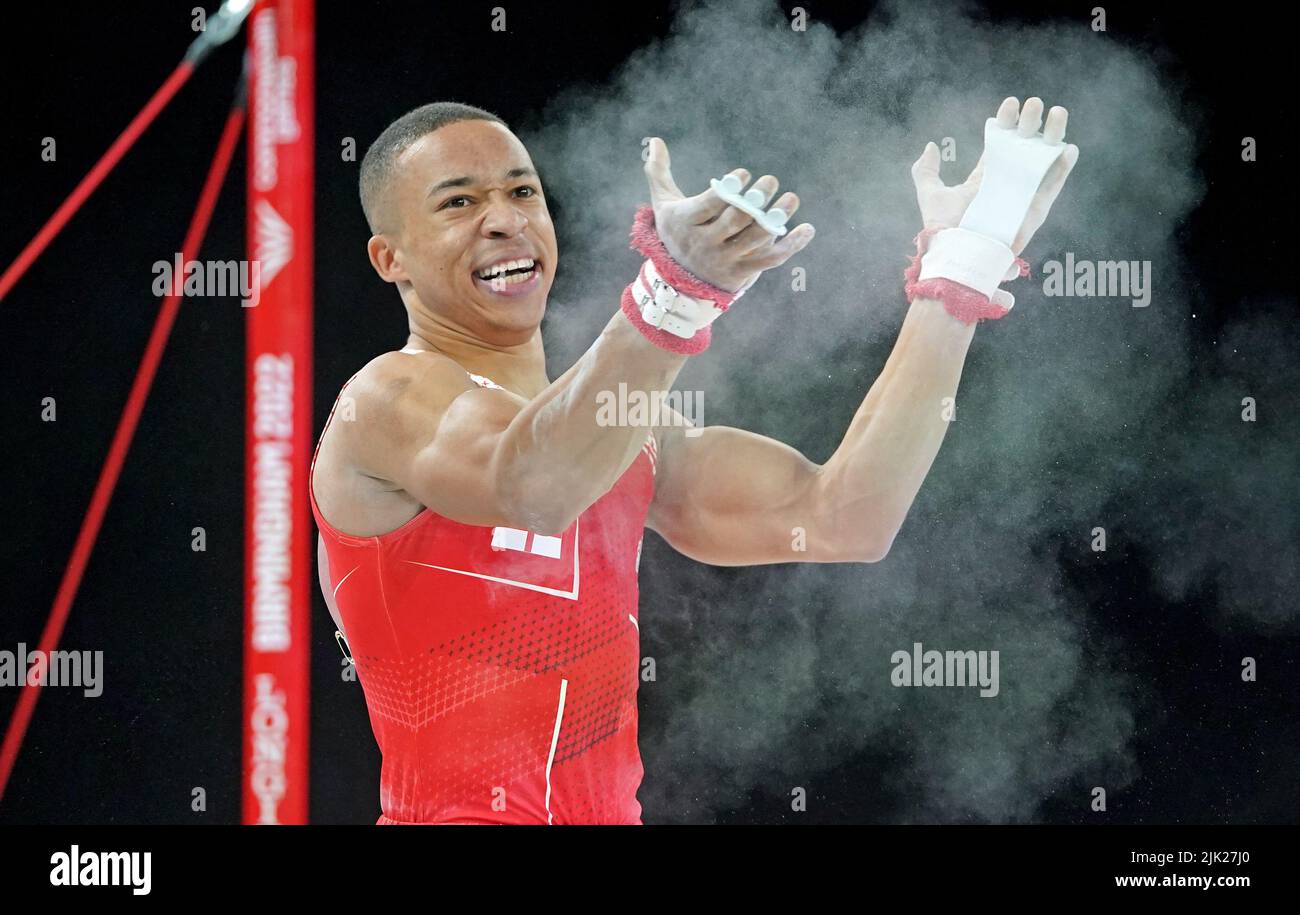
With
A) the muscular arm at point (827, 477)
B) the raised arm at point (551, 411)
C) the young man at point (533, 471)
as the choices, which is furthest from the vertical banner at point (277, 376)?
the muscular arm at point (827, 477)

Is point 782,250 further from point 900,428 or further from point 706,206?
point 900,428

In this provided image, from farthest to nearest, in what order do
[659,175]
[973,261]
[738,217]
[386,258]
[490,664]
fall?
1. [386,258]
2. [973,261]
3. [490,664]
4. [659,175]
5. [738,217]

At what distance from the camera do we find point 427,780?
10.3 feet

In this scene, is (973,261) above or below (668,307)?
above

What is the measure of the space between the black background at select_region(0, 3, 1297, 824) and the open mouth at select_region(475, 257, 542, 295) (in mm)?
609

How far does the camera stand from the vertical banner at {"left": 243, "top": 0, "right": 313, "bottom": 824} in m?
3.84

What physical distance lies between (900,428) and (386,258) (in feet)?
3.88

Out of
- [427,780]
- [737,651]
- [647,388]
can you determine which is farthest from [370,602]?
[737,651]

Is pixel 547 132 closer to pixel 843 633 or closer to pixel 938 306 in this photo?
pixel 938 306

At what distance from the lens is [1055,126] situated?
10.8 feet

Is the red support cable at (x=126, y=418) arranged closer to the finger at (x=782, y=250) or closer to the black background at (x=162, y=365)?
the black background at (x=162, y=365)

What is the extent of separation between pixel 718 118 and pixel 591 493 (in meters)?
1.50

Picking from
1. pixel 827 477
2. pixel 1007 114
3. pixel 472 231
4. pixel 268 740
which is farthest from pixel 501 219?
pixel 268 740
